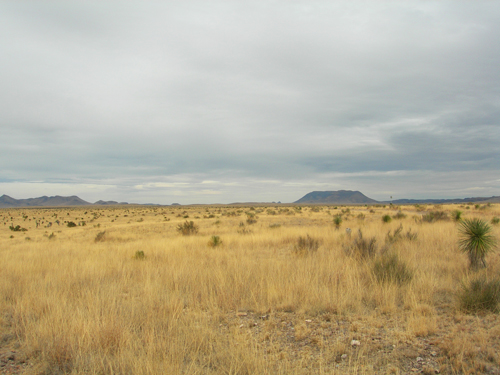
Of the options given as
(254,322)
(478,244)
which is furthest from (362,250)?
(254,322)

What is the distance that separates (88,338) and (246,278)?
355 centimetres

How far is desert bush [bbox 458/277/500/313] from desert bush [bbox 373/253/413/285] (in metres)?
1.26

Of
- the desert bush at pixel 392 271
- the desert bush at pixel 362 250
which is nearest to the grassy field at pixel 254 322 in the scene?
the desert bush at pixel 392 271

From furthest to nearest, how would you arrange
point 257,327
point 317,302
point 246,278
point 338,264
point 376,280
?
point 338,264 → point 246,278 → point 376,280 → point 317,302 → point 257,327

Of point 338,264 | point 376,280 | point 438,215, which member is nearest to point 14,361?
point 376,280

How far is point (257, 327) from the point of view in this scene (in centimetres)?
476

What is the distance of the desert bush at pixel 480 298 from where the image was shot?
4.72 metres

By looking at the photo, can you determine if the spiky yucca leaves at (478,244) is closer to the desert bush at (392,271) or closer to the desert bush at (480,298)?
the desert bush at (392,271)

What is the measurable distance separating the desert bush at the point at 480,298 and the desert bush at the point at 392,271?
1.26 metres

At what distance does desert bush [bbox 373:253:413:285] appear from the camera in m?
6.23

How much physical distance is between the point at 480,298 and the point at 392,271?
71.0 inches

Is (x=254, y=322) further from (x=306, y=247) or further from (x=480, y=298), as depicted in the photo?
(x=306, y=247)

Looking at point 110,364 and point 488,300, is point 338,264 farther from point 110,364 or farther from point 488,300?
point 110,364

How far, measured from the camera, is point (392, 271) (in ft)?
21.3
